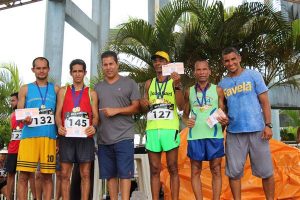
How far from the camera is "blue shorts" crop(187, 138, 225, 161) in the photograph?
382 centimetres

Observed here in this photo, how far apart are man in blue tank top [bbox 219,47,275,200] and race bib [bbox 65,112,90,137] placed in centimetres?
147

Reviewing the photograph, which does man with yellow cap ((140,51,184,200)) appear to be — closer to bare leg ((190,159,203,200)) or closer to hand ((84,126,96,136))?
bare leg ((190,159,203,200))

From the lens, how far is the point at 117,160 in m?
3.87

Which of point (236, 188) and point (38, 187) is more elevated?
point (236, 188)

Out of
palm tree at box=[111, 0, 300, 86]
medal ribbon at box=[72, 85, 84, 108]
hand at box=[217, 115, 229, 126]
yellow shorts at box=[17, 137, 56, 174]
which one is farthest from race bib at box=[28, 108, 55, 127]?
palm tree at box=[111, 0, 300, 86]

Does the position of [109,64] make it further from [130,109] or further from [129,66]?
[129,66]

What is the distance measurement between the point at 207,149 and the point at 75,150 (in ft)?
4.45

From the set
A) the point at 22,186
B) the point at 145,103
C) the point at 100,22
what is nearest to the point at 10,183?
the point at 22,186

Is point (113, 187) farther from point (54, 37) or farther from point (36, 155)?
point (54, 37)

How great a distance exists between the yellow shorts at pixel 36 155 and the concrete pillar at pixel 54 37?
7.26 metres

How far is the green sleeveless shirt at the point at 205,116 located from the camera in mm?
3873

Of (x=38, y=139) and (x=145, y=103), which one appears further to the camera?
(x=145, y=103)

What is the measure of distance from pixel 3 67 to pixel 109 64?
9.07 m

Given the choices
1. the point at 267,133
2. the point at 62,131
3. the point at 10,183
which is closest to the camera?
the point at 267,133
